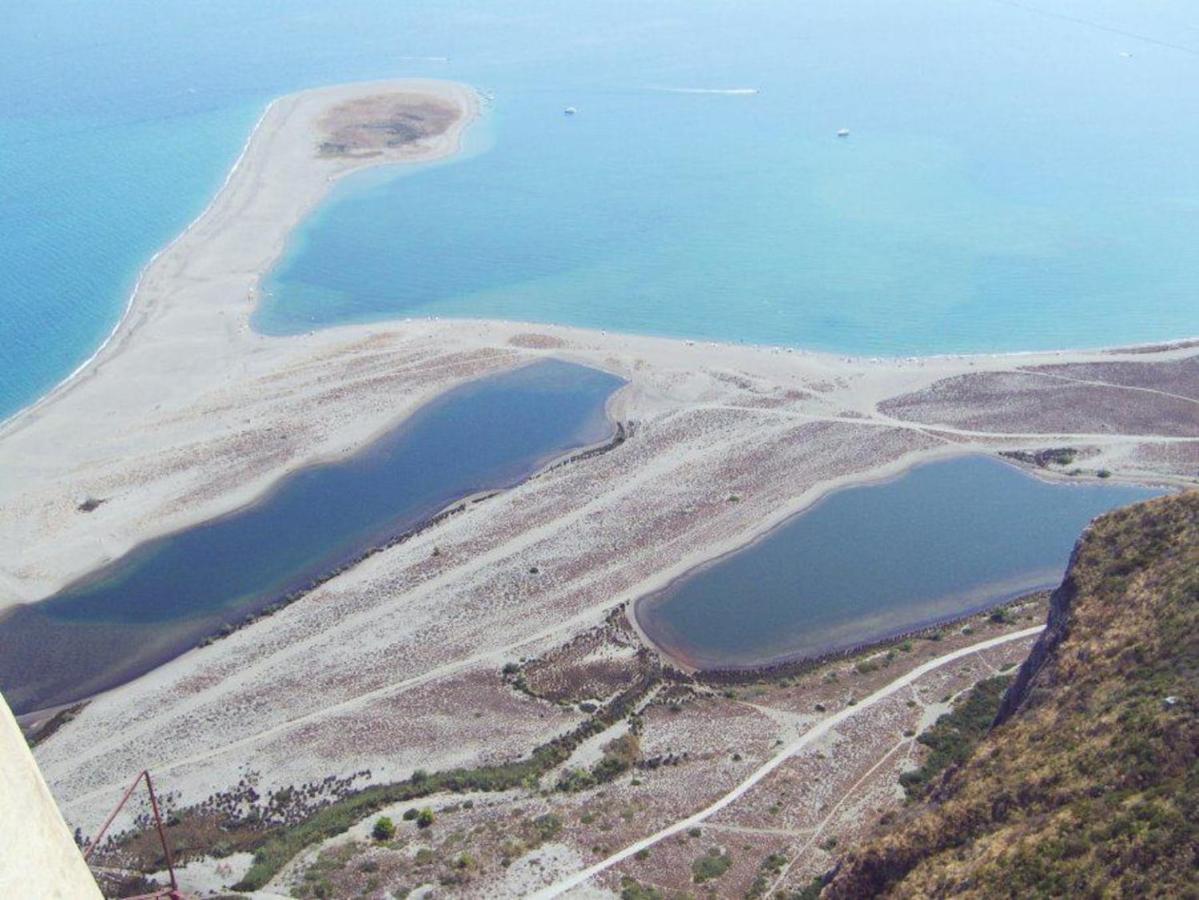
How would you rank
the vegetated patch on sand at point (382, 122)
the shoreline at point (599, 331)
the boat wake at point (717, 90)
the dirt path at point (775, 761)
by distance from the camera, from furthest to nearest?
1. the boat wake at point (717, 90)
2. the vegetated patch on sand at point (382, 122)
3. the shoreline at point (599, 331)
4. the dirt path at point (775, 761)

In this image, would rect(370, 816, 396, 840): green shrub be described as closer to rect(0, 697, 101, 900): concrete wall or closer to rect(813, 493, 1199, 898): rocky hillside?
rect(813, 493, 1199, 898): rocky hillside

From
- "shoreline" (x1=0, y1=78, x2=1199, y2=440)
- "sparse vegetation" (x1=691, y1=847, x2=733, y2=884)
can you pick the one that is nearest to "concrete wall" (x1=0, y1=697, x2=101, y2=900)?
"sparse vegetation" (x1=691, y1=847, x2=733, y2=884)

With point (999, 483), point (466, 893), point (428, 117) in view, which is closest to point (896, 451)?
point (999, 483)

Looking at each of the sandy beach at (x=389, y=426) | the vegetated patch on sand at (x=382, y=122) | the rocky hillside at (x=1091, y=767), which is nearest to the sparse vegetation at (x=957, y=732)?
the rocky hillside at (x=1091, y=767)

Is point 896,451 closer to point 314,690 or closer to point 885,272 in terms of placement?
point 885,272

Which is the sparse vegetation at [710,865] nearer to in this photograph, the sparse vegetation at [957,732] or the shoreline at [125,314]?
the sparse vegetation at [957,732]

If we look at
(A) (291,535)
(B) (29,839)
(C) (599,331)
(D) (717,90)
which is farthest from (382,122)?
(B) (29,839)
